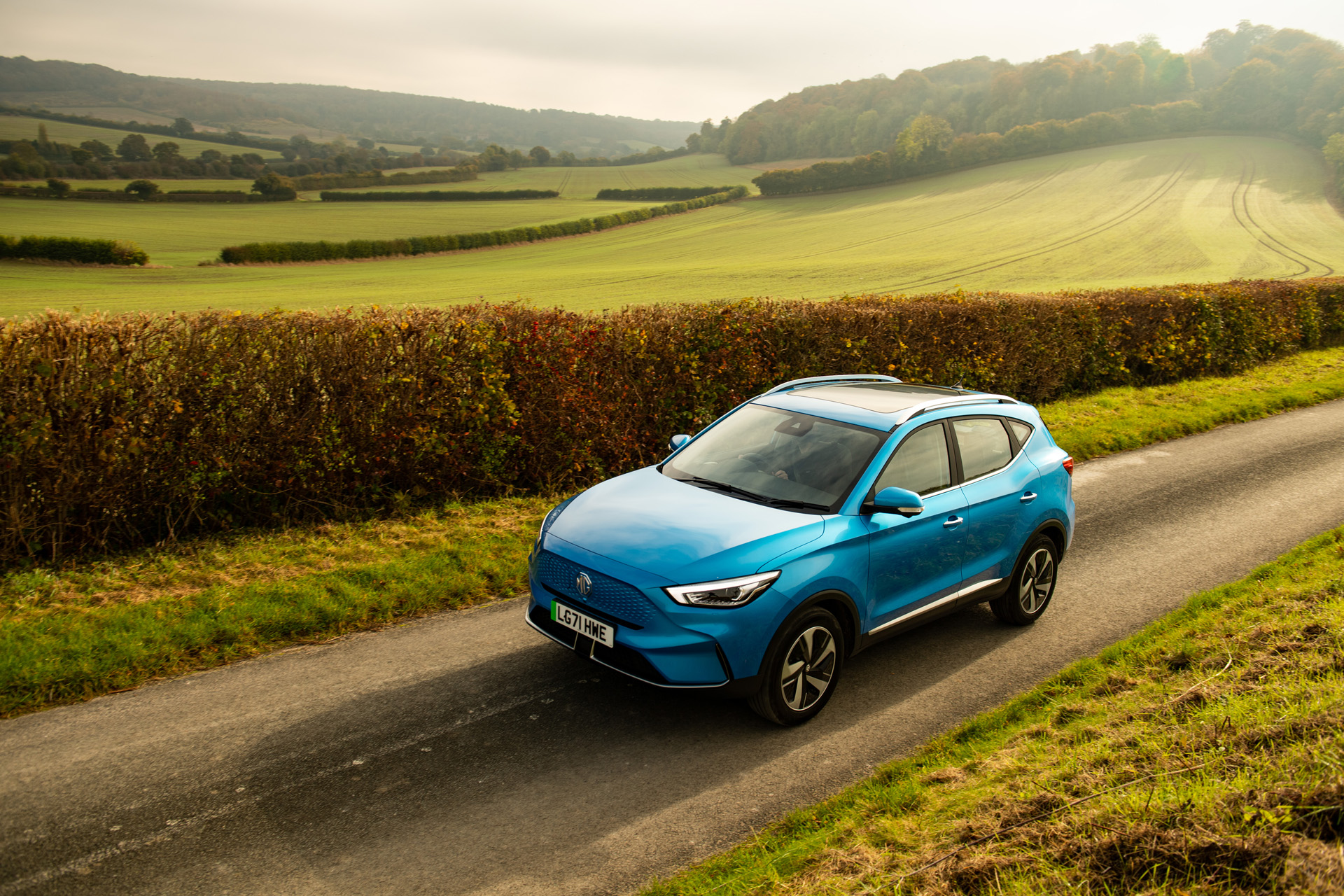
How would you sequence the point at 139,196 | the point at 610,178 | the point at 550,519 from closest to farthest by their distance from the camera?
the point at 550,519 → the point at 139,196 → the point at 610,178

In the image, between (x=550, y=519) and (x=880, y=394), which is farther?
(x=880, y=394)

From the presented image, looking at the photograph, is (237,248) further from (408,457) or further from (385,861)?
(385,861)

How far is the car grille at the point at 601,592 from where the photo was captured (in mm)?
4465

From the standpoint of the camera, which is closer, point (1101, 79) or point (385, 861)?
point (385, 861)

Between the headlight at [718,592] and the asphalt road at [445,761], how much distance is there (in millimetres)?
587

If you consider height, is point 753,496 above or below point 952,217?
below

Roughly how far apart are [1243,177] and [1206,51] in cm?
5874

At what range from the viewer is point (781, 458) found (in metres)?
5.59

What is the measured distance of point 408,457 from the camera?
8.24 m

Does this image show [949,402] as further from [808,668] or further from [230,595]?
[230,595]

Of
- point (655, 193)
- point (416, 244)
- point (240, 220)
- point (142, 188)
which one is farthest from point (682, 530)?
point (655, 193)

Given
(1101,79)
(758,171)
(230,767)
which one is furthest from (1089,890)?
(1101,79)

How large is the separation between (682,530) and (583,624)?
786mm

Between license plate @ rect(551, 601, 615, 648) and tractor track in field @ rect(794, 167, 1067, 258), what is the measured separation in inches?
2029
